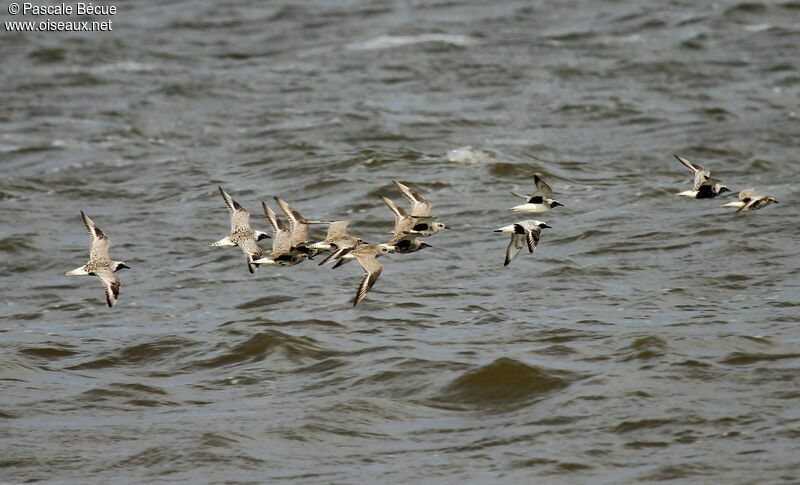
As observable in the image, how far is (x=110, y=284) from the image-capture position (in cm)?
1384

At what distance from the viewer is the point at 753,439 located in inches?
463

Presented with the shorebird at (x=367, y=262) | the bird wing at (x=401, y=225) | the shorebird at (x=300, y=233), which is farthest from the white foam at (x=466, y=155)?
the shorebird at (x=367, y=262)

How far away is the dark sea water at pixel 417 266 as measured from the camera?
40.1 ft

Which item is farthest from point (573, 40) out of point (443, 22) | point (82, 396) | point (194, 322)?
point (82, 396)

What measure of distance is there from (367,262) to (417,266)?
4.13 meters

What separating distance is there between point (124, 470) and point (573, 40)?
2187 centimetres

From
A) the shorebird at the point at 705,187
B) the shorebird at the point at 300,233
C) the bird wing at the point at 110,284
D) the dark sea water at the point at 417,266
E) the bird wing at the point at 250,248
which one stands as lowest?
the dark sea water at the point at 417,266

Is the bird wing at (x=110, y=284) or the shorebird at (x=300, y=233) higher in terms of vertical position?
the shorebird at (x=300, y=233)

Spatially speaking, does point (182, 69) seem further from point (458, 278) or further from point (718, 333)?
point (718, 333)

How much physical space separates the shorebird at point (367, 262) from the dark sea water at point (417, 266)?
1008mm

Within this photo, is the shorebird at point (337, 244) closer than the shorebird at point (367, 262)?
No

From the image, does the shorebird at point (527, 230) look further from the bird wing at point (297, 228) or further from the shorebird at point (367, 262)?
the bird wing at point (297, 228)

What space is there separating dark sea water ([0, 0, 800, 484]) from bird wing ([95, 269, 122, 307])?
1078mm

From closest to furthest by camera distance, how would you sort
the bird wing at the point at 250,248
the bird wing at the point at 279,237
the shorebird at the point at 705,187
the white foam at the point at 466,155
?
1. the bird wing at the point at 279,237
2. the bird wing at the point at 250,248
3. the shorebird at the point at 705,187
4. the white foam at the point at 466,155
